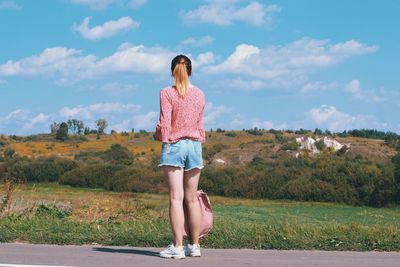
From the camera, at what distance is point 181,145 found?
7938 millimetres

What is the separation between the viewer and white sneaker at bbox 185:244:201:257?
7996 millimetres

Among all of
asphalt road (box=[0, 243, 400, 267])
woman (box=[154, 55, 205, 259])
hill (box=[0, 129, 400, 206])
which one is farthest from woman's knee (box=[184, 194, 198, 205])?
hill (box=[0, 129, 400, 206])

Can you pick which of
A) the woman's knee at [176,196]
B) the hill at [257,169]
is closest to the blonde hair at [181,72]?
the woman's knee at [176,196]

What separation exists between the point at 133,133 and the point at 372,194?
5490cm

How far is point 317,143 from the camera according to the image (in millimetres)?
86875

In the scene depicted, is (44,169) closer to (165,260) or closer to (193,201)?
(193,201)

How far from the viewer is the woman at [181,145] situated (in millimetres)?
7922

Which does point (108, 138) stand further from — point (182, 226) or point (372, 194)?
point (182, 226)

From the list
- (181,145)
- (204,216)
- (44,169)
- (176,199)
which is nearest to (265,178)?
(44,169)

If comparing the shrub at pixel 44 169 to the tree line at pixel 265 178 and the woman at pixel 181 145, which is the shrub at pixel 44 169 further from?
the woman at pixel 181 145

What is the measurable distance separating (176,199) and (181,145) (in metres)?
0.66

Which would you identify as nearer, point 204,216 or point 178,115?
point 178,115

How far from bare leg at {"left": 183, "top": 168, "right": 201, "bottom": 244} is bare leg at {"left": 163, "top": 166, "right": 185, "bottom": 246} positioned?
0.32 ft

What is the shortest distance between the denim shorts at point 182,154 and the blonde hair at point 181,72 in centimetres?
61
